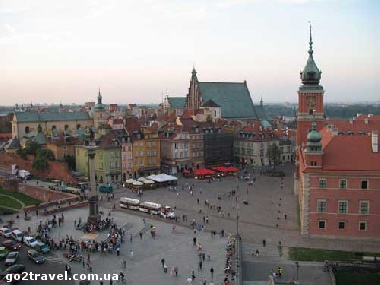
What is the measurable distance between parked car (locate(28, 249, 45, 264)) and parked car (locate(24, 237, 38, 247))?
2527mm

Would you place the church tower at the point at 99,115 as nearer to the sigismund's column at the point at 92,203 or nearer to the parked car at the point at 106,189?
the parked car at the point at 106,189

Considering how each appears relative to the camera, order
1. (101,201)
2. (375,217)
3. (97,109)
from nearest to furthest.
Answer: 1. (375,217)
2. (101,201)
3. (97,109)

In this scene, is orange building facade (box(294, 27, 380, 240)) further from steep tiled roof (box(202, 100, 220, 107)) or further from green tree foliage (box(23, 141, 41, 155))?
steep tiled roof (box(202, 100, 220, 107))

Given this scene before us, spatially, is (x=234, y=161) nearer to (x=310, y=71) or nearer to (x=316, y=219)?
(x=310, y=71)

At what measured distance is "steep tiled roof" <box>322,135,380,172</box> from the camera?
40375mm

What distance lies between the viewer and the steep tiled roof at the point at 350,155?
4038 cm

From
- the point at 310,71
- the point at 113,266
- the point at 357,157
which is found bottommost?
the point at 113,266

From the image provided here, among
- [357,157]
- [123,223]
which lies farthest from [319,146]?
[123,223]

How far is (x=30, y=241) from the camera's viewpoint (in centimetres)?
3719

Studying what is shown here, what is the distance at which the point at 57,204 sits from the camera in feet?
167

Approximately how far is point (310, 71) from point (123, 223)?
102 ft

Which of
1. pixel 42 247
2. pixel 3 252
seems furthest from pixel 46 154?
pixel 3 252

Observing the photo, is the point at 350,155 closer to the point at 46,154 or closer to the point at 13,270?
the point at 13,270

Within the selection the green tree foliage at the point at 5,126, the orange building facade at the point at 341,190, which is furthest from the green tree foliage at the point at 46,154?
the green tree foliage at the point at 5,126
